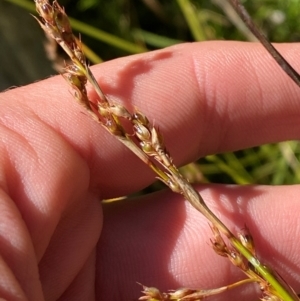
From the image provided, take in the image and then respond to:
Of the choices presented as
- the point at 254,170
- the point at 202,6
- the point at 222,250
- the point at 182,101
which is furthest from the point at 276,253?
the point at 202,6

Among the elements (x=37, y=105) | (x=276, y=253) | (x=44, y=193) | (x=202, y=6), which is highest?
(x=202, y=6)

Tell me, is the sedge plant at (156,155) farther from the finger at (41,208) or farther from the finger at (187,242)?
the finger at (187,242)

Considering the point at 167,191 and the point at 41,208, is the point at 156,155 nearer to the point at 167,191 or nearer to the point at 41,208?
the point at 41,208

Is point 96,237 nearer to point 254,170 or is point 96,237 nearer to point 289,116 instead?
point 289,116

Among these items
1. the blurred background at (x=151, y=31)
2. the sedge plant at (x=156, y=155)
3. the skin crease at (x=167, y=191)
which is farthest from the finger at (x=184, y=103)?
the blurred background at (x=151, y=31)

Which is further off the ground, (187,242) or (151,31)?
(151,31)

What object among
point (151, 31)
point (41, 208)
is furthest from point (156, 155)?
point (151, 31)
